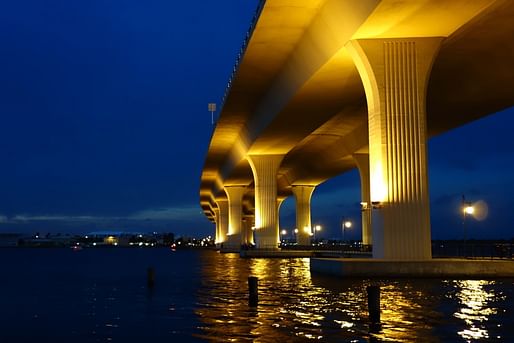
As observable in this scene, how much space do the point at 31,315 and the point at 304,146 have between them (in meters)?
50.8

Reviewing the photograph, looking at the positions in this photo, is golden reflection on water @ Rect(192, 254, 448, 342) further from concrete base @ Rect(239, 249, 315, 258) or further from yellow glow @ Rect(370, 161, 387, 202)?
concrete base @ Rect(239, 249, 315, 258)

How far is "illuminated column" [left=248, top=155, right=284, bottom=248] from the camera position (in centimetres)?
6372

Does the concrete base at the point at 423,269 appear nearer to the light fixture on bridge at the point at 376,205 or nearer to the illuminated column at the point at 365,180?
A: the light fixture on bridge at the point at 376,205

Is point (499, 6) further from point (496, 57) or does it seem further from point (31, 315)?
point (31, 315)

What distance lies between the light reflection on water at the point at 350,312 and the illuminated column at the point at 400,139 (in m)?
2.14

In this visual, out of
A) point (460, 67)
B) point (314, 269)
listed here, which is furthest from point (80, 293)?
point (460, 67)

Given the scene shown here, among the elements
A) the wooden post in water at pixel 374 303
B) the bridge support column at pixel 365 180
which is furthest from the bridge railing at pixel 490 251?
the wooden post in water at pixel 374 303

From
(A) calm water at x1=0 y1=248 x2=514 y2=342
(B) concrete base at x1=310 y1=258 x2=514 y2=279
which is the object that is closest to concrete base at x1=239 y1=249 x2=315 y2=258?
(B) concrete base at x1=310 y1=258 x2=514 y2=279

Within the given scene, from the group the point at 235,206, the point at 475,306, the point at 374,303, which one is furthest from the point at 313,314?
the point at 235,206

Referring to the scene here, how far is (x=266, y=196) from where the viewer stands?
64.5 meters

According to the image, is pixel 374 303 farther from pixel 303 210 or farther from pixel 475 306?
pixel 303 210

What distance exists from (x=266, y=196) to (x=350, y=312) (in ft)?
153

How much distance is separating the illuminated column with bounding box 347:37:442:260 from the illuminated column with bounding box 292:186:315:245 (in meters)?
66.0

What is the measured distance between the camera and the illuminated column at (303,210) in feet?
314
